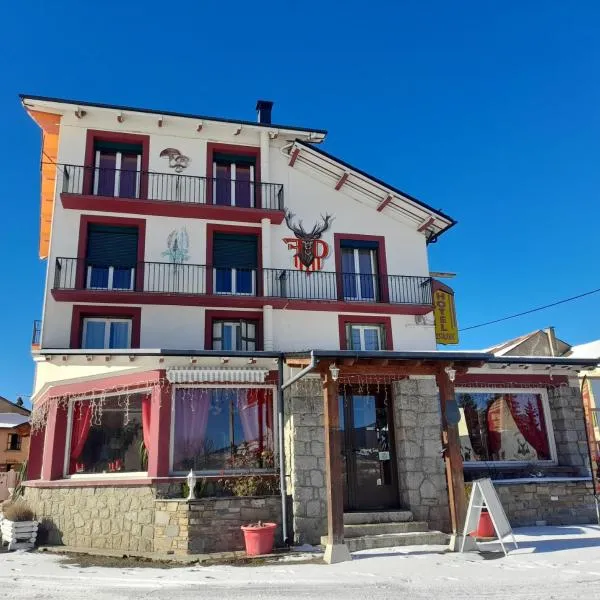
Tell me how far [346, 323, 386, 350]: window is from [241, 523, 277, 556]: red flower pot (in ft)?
21.9

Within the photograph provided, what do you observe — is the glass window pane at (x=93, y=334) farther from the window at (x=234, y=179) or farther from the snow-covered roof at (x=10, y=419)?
the snow-covered roof at (x=10, y=419)

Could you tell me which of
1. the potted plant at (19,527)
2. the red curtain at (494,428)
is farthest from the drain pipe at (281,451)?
the potted plant at (19,527)

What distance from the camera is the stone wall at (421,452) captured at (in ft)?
42.3

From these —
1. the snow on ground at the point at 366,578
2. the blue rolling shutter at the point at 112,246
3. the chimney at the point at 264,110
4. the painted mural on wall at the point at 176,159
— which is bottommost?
the snow on ground at the point at 366,578

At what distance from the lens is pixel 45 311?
1505 centimetres

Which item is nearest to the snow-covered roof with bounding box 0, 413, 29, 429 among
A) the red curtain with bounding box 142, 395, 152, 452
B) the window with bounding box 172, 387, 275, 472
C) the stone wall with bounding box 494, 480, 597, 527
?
the red curtain with bounding box 142, 395, 152, 452

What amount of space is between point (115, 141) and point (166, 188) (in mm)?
2169

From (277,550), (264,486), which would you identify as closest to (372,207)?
(264,486)

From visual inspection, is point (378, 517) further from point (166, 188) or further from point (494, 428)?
point (166, 188)

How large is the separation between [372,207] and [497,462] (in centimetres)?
851

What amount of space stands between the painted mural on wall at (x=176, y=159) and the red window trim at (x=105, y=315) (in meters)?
4.57

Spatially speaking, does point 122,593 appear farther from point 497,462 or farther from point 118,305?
point 497,462

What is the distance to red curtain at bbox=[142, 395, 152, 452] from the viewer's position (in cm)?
1312

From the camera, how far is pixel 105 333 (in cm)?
1555
